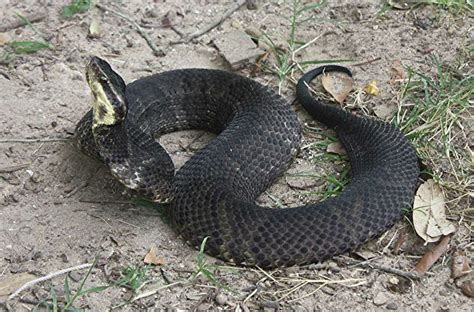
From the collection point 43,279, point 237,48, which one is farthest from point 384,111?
point 43,279

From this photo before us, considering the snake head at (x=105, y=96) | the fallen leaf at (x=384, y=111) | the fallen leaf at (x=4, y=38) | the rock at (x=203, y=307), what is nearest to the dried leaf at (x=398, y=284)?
the rock at (x=203, y=307)

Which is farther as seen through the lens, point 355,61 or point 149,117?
point 355,61

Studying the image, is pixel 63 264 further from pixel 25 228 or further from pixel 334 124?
pixel 334 124

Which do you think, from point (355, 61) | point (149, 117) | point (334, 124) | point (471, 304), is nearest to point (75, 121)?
point (149, 117)

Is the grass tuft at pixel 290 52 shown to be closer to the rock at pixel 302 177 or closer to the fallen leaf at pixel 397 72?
the fallen leaf at pixel 397 72

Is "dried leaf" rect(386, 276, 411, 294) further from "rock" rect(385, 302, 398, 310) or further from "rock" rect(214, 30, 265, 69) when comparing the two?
"rock" rect(214, 30, 265, 69)

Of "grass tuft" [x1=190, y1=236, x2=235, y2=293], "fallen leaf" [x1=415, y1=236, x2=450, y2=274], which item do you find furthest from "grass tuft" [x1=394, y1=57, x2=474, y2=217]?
"grass tuft" [x1=190, y1=236, x2=235, y2=293]
